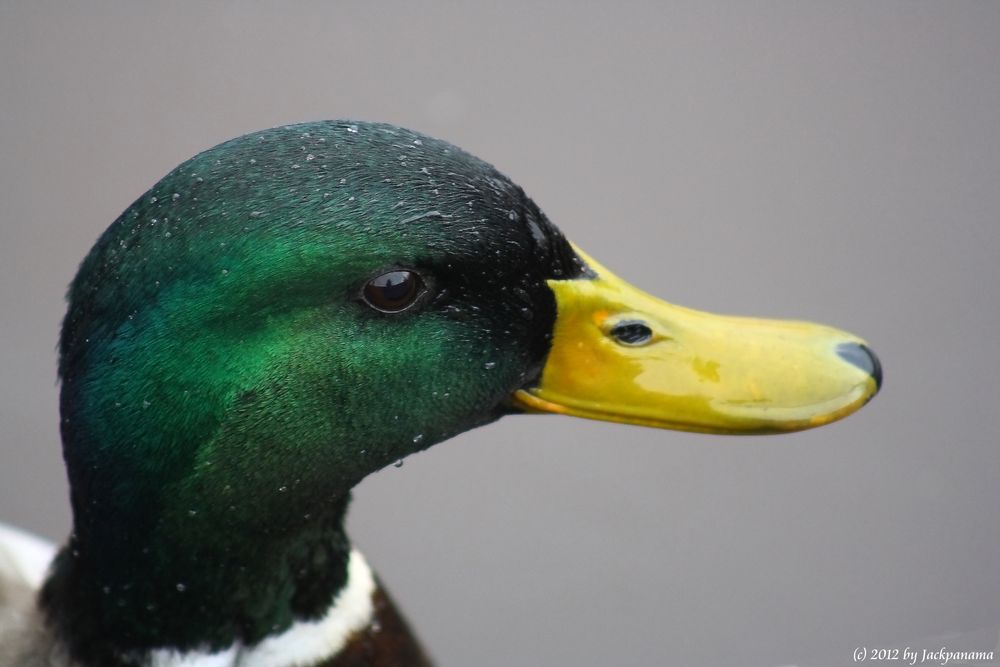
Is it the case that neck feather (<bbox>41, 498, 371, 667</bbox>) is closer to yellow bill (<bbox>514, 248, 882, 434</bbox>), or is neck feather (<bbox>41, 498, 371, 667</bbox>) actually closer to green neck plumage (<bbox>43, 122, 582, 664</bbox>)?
green neck plumage (<bbox>43, 122, 582, 664</bbox>)

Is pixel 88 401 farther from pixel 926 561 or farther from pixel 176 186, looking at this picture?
pixel 926 561

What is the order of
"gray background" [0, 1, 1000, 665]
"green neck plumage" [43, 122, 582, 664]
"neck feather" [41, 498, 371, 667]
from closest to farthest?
1. "green neck plumage" [43, 122, 582, 664]
2. "neck feather" [41, 498, 371, 667]
3. "gray background" [0, 1, 1000, 665]

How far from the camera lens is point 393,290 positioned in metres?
1.21

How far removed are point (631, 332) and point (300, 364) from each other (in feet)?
1.21

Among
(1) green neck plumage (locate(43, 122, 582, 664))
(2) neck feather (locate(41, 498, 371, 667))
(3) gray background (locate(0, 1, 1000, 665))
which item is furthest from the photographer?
(3) gray background (locate(0, 1, 1000, 665))

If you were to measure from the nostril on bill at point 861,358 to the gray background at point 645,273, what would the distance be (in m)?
1.03

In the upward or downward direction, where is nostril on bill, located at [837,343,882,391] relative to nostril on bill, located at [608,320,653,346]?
downward

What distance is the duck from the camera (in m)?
1.17

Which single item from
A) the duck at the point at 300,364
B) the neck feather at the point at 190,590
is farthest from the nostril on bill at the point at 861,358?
the neck feather at the point at 190,590

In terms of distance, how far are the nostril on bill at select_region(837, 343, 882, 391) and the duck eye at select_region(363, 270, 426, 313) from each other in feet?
1.66

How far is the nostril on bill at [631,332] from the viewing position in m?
1.34

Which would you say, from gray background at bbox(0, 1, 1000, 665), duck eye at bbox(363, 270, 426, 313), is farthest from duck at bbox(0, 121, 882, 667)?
gray background at bbox(0, 1, 1000, 665)

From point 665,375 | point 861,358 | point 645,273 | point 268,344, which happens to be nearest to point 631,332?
point 665,375

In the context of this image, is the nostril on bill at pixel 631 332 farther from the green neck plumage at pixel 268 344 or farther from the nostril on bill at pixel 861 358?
the nostril on bill at pixel 861 358
